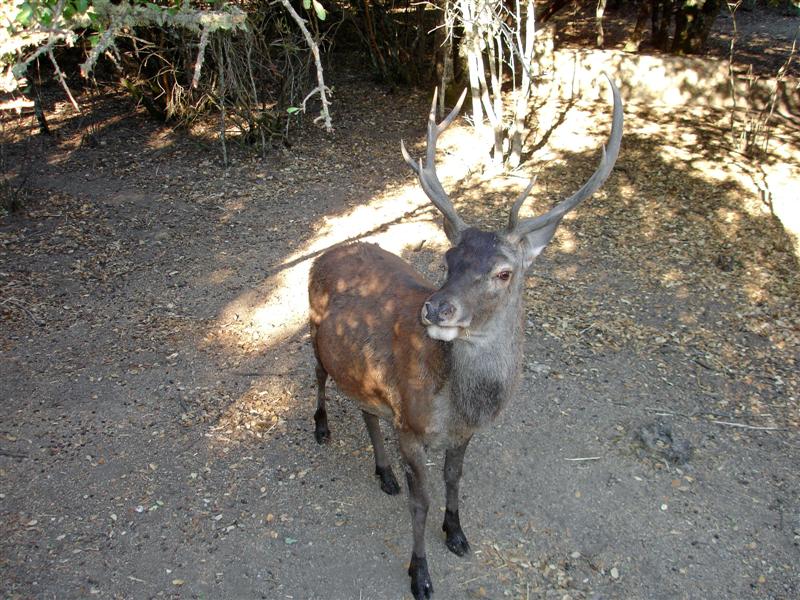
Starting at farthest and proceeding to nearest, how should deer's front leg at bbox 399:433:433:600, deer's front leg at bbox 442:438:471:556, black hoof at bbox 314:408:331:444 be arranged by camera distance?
black hoof at bbox 314:408:331:444, deer's front leg at bbox 442:438:471:556, deer's front leg at bbox 399:433:433:600

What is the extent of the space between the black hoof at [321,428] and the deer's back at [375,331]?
637mm

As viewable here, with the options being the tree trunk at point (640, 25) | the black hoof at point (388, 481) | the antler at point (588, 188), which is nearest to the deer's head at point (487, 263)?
the antler at point (588, 188)

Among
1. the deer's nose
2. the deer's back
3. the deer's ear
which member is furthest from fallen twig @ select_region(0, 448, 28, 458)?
the deer's ear

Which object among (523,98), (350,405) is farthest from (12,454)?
(523,98)

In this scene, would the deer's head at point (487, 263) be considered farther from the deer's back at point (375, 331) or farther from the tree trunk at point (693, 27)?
the tree trunk at point (693, 27)

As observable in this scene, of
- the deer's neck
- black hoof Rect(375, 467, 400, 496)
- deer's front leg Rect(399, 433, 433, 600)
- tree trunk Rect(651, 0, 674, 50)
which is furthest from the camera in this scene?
tree trunk Rect(651, 0, 674, 50)

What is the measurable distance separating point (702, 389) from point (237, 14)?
438 cm

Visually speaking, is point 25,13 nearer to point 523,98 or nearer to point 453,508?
point 453,508

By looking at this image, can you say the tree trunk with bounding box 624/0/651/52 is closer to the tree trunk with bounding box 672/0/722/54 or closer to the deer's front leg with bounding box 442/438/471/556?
the tree trunk with bounding box 672/0/722/54

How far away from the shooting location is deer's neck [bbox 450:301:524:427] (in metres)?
3.46

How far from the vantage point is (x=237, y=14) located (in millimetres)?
4055

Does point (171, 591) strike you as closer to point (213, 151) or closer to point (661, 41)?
point (213, 151)

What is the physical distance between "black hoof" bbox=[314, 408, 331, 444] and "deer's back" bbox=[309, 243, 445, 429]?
Result: 64 cm

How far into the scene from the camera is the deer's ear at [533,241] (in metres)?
3.58
